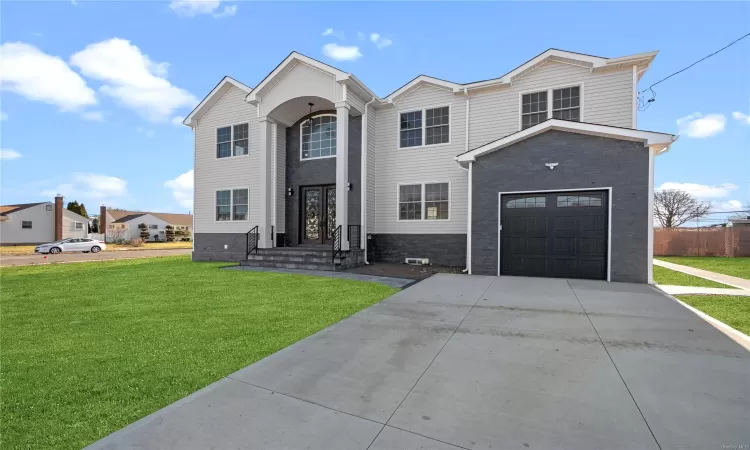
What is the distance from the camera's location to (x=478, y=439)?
6.81ft

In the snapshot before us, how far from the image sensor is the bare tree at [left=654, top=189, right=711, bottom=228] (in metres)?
33.5

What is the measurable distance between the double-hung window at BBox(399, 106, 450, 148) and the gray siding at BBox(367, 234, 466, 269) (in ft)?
11.2

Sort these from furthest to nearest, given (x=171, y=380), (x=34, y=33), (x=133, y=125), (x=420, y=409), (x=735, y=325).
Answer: (x=133, y=125)
(x=34, y=33)
(x=735, y=325)
(x=171, y=380)
(x=420, y=409)

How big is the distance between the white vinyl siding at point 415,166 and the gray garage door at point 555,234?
2.25m

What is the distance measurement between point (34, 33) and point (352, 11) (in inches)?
343

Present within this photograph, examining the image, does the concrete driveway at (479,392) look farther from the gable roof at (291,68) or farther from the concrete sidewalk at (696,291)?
the gable roof at (291,68)

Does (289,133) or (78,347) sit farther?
(289,133)

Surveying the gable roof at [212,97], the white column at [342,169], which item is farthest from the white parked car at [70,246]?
the white column at [342,169]

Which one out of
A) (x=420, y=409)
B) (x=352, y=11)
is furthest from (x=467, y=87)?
(x=420, y=409)

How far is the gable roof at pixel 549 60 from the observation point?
916 centimetres

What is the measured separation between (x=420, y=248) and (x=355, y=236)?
7.91ft

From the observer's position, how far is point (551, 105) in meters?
10.2

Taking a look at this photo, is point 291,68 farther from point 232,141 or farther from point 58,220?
point 58,220

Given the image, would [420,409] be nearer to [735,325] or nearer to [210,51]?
[735,325]
